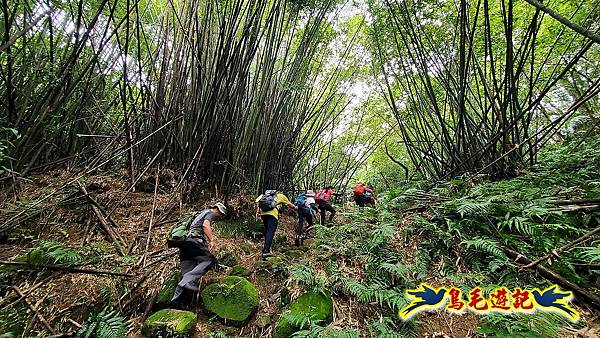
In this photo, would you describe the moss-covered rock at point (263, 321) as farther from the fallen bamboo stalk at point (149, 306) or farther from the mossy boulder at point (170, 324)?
the fallen bamboo stalk at point (149, 306)

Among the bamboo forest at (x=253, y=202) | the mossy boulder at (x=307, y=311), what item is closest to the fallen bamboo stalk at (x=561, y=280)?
the bamboo forest at (x=253, y=202)

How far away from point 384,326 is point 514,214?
4.07ft

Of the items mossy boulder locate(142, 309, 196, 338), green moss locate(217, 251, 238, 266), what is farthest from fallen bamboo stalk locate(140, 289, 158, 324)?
green moss locate(217, 251, 238, 266)

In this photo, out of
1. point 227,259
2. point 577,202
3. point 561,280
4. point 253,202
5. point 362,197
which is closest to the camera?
point 561,280

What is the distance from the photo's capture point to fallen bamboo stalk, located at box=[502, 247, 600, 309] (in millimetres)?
1488

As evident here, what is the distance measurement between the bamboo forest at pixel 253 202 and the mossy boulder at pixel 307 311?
12 millimetres

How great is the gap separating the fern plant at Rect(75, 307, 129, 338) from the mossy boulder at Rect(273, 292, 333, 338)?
889 millimetres

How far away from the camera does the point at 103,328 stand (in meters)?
1.69

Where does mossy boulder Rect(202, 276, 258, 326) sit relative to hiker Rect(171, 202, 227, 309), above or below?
below

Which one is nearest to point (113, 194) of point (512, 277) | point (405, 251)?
point (405, 251)

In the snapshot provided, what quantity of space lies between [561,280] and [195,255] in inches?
90.2

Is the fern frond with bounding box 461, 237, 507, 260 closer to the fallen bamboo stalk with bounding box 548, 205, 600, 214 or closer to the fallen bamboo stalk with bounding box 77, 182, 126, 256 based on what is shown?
the fallen bamboo stalk with bounding box 548, 205, 600, 214

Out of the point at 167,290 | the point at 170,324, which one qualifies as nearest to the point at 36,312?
the point at 167,290

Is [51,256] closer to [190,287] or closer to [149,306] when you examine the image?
[149,306]
